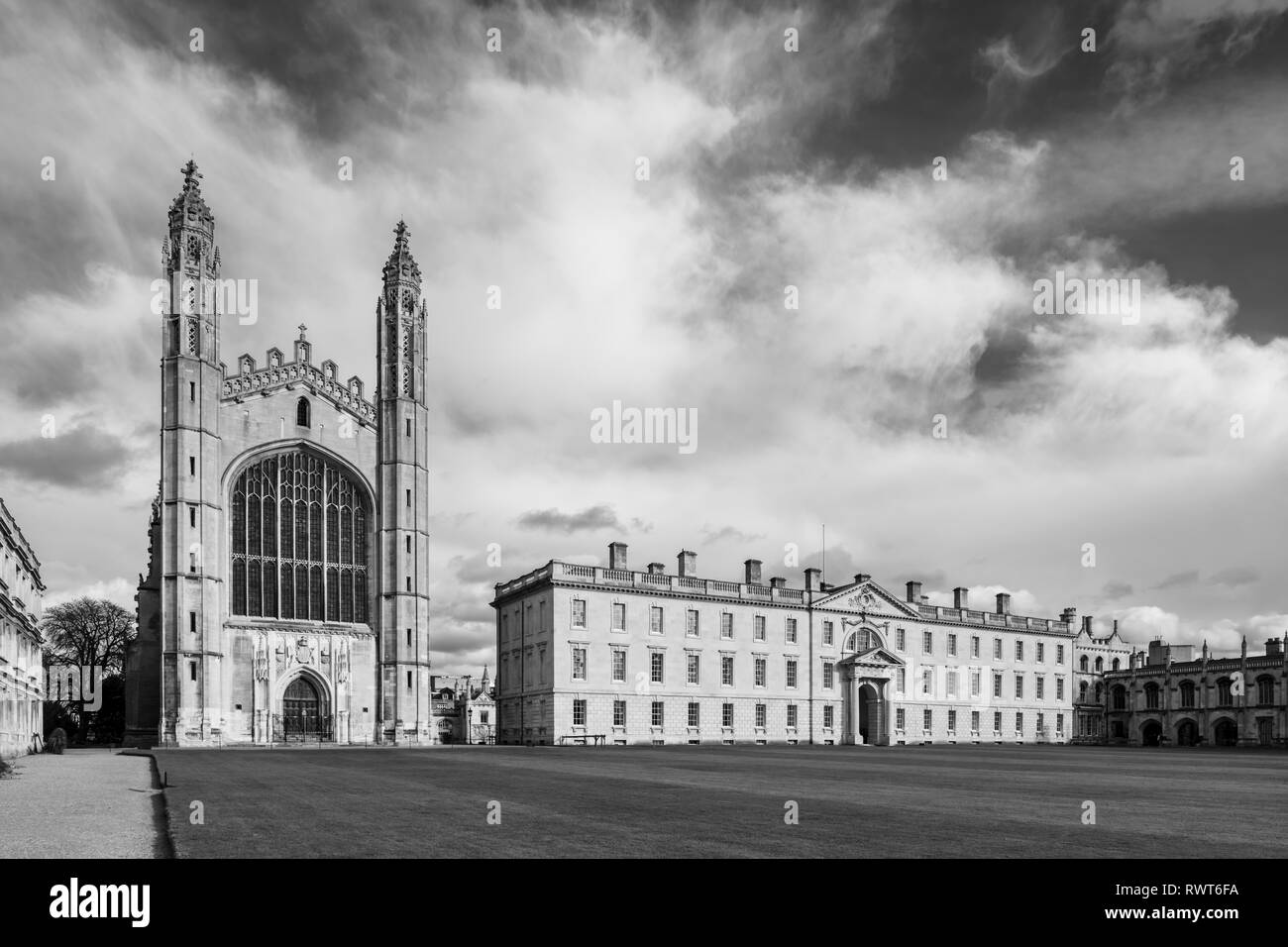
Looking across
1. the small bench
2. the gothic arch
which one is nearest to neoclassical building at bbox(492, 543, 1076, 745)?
the small bench

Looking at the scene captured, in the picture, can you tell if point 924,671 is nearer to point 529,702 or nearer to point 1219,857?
point 529,702

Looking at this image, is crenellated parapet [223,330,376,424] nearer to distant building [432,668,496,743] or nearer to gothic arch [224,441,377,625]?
gothic arch [224,441,377,625]

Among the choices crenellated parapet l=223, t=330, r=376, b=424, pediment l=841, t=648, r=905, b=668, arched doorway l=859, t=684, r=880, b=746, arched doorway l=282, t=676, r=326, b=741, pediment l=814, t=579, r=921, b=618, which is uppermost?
crenellated parapet l=223, t=330, r=376, b=424

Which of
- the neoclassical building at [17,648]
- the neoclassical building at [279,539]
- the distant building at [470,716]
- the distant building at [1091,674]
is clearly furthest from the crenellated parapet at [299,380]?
the distant building at [1091,674]

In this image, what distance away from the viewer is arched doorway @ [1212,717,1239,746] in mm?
85387

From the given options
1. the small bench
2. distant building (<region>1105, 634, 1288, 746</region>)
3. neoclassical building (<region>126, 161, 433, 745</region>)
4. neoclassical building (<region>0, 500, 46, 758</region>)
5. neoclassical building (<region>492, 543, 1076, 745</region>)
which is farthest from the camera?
distant building (<region>1105, 634, 1288, 746</region>)

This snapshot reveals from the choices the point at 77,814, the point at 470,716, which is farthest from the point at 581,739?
the point at 470,716

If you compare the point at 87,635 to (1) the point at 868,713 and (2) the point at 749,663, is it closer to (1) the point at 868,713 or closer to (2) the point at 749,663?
(2) the point at 749,663

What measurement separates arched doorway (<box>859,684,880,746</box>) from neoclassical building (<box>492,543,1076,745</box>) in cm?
11

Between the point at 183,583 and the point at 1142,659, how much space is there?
96.5 m

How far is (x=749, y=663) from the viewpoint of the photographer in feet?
236

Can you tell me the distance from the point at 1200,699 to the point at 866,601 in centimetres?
3130
